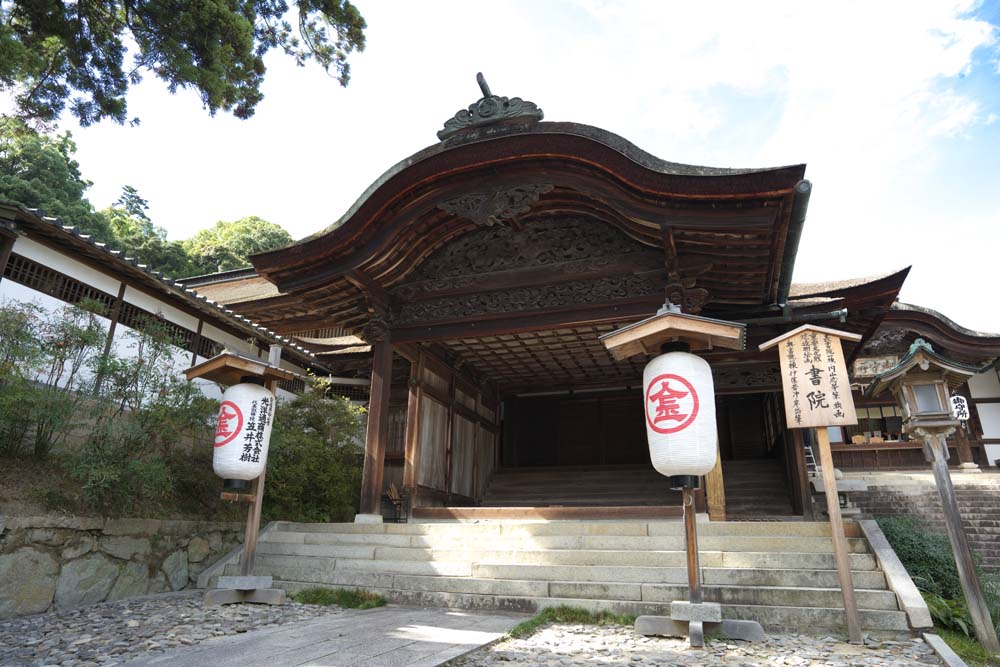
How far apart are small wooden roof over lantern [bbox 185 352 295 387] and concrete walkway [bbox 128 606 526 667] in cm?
272

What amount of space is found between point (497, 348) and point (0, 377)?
7188 mm

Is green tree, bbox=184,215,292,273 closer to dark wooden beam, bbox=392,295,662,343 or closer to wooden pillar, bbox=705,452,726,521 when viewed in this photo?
dark wooden beam, bbox=392,295,662,343

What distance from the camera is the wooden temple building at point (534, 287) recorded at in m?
7.44

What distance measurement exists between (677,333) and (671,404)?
611 mm

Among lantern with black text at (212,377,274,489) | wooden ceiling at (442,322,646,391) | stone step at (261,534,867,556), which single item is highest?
wooden ceiling at (442,322,646,391)

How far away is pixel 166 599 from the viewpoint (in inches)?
248

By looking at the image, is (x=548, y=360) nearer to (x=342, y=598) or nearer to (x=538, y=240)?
(x=538, y=240)

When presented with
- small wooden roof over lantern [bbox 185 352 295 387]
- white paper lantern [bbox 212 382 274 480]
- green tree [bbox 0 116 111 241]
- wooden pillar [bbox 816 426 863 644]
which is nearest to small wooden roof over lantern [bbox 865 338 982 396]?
wooden pillar [bbox 816 426 863 644]

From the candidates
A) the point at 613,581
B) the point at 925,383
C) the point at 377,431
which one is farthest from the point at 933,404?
the point at 377,431

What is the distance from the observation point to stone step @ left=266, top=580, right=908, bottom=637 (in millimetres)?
4680

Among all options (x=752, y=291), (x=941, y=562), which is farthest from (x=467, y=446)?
(x=941, y=562)

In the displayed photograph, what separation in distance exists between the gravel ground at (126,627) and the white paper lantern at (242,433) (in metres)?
1.35

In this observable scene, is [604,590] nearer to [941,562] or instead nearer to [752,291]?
[941,562]

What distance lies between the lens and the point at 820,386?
535cm
